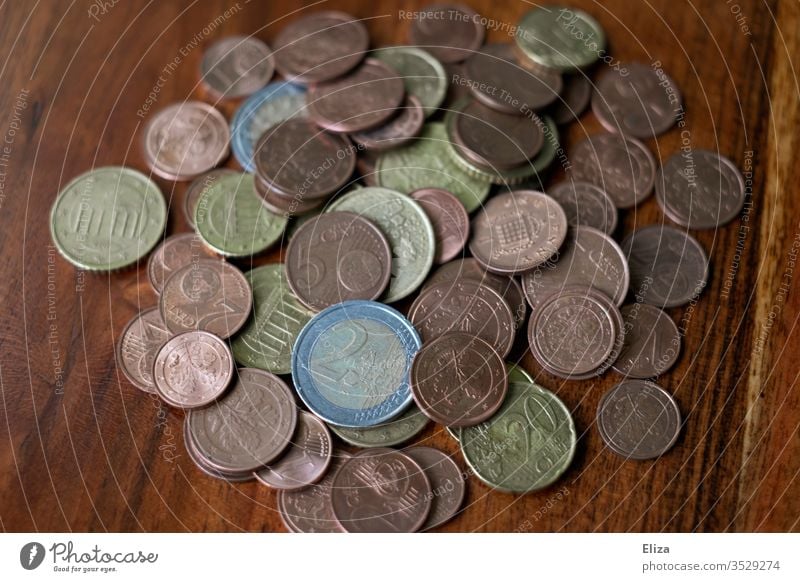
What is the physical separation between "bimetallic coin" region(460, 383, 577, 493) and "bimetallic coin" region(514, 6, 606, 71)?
721mm

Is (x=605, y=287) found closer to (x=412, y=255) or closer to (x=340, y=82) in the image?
(x=412, y=255)

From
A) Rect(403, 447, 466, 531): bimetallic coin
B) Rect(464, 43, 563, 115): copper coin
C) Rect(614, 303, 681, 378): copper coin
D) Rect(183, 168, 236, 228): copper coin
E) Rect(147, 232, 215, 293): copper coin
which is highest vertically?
Rect(464, 43, 563, 115): copper coin

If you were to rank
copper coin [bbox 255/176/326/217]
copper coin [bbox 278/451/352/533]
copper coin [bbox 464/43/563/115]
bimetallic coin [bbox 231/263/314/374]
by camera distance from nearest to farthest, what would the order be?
copper coin [bbox 278/451/352/533] → bimetallic coin [bbox 231/263/314/374] → copper coin [bbox 255/176/326/217] → copper coin [bbox 464/43/563/115]

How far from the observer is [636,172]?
1516mm

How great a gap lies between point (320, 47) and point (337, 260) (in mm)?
519

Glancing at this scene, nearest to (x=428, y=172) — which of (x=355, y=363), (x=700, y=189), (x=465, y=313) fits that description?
(x=465, y=313)

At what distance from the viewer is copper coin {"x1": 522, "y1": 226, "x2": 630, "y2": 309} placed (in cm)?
137

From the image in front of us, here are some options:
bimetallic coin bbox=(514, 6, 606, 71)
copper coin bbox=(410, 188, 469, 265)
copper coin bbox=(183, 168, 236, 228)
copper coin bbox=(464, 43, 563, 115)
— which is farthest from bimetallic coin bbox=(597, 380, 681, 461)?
copper coin bbox=(183, 168, 236, 228)

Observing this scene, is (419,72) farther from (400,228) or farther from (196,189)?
(196,189)

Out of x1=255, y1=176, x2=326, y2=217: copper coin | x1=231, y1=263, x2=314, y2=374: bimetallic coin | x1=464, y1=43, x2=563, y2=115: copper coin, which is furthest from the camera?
x1=464, y1=43, x2=563, y2=115: copper coin

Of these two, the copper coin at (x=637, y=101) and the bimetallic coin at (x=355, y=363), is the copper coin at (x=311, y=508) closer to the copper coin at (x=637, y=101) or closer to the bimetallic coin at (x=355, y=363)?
the bimetallic coin at (x=355, y=363)

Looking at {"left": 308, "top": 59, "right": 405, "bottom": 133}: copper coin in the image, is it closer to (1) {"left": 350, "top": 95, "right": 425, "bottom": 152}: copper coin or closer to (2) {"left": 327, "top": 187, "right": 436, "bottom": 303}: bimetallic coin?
(1) {"left": 350, "top": 95, "right": 425, "bottom": 152}: copper coin
